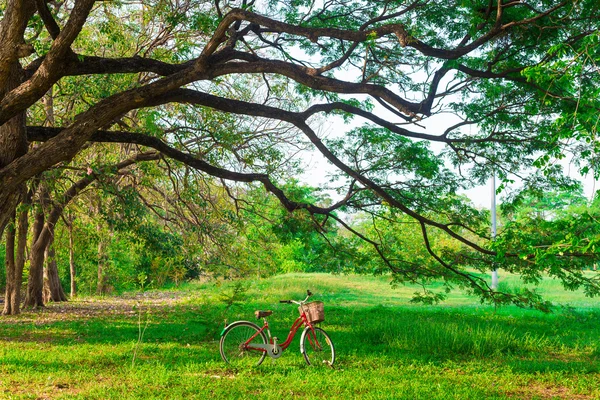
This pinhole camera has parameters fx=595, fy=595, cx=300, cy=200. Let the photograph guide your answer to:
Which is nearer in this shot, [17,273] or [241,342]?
[241,342]

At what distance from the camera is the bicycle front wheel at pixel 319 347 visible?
7934 millimetres

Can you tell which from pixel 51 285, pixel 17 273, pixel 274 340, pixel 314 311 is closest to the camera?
pixel 314 311

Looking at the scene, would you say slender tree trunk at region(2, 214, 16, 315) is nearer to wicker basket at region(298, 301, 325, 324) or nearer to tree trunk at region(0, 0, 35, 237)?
tree trunk at region(0, 0, 35, 237)

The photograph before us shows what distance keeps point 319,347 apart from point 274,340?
0.64 meters

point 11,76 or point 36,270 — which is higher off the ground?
point 11,76

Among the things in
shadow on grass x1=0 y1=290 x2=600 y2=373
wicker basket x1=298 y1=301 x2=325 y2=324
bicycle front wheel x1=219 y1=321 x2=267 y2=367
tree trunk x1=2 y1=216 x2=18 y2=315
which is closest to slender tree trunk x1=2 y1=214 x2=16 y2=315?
tree trunk x1=2 y1=216 x2=18 y2=315

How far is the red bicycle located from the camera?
7.73 meters

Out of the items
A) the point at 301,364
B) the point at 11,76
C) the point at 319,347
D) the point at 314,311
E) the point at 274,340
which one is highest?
the point at 11,76

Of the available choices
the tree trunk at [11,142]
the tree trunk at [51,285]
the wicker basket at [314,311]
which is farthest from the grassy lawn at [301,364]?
the tree trunk at [51,285]

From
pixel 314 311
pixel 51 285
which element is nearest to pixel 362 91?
pixel 314 311

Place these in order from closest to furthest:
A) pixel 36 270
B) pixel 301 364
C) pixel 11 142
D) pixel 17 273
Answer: pixel 301 364 → pixel 11 142 → pixel 17 273 → pixel 36 270

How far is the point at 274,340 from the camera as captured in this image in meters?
7.87

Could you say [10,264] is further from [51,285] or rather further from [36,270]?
[51,285]

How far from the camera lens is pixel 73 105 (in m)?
13.5
